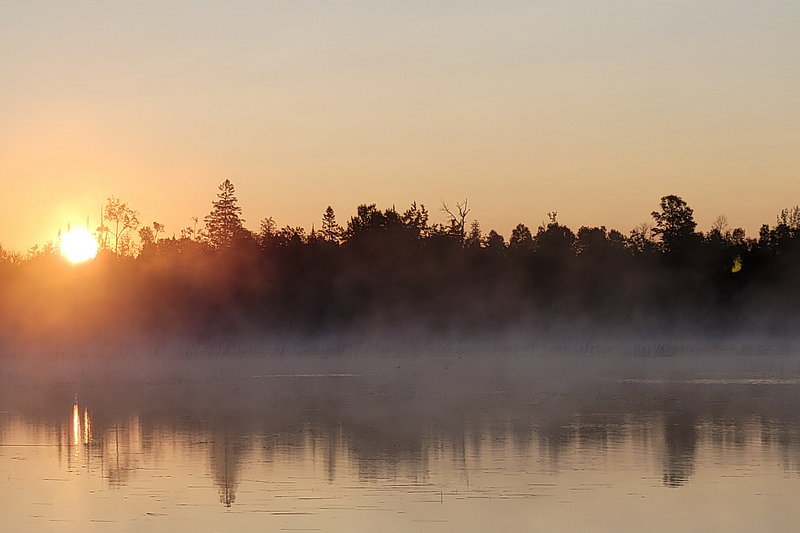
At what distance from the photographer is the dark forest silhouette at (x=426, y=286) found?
57.4 metres

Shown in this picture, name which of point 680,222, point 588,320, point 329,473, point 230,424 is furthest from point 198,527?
point 680,222

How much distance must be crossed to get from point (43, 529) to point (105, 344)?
34723mm

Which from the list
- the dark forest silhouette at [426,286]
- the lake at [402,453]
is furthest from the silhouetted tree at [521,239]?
the lake at [402,453]

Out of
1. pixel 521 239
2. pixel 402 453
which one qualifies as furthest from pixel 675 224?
pixel 402 453

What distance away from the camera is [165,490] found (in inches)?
547

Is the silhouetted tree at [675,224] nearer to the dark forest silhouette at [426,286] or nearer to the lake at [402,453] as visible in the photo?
the dark forest silhouette at [426,286]

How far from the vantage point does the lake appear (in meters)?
12.2

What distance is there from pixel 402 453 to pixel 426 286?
4776cm

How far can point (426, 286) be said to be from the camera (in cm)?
6438

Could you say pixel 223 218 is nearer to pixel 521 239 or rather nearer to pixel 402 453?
pixel 521 239

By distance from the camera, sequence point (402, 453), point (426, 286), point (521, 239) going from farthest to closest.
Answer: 1. point (521, 239)
2. point (426, 286)
3. point (402, 453)

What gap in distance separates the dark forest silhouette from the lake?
25.1 metres

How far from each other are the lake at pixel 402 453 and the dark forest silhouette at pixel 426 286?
25.1 m

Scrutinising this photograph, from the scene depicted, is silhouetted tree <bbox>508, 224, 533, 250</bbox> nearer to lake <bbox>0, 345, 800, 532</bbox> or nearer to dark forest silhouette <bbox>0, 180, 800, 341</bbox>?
dark forest silhouette <bbox>0, 180, 800, 341</bbox>
